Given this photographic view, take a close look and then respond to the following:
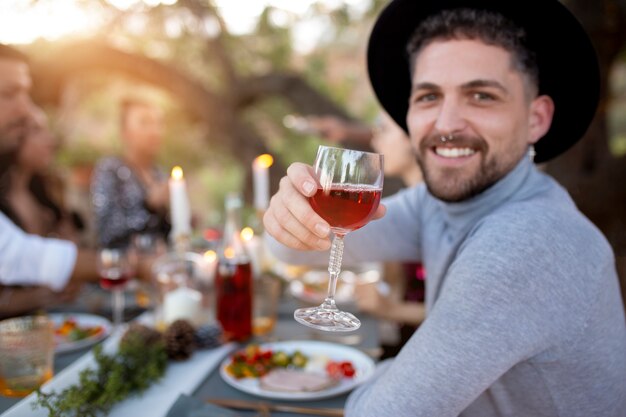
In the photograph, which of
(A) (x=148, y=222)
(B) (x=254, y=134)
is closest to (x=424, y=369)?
(A) (x=148, y=222)

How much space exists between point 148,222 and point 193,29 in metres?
4.37

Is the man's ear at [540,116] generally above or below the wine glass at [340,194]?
above

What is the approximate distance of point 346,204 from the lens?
1067mm

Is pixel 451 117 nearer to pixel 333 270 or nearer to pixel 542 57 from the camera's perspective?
pixel 542 57

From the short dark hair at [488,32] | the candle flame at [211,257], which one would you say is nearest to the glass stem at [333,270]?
the short dark hair at [488,32]

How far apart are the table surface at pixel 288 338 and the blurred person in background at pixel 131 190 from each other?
2510mm

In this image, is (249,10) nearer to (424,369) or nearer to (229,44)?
(229,44)

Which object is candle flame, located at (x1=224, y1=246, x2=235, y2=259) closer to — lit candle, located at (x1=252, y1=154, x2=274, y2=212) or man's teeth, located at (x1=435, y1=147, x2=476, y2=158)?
lit candle, located at (x1=252, y1=154, x2=274, y2=212)

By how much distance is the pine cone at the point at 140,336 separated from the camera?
161cm

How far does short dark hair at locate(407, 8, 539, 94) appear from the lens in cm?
147

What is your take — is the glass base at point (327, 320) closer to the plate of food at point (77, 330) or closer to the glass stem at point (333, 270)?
the glass stem at point (333, 270)

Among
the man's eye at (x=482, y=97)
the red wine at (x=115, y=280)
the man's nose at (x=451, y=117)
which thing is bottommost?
the red wine at (x=115, y=280)

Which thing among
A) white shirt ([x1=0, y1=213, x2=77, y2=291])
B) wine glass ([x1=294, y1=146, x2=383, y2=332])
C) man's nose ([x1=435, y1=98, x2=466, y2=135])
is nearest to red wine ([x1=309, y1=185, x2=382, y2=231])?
wine glass ([x1=294, y1=146, x2=383, y2=332])

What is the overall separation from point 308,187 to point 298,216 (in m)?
0.07
